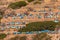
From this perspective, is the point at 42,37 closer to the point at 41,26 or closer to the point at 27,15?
the point at 41,26

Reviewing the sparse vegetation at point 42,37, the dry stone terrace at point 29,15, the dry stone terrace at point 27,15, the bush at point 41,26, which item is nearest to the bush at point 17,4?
the dry stone terrace at point 27,15

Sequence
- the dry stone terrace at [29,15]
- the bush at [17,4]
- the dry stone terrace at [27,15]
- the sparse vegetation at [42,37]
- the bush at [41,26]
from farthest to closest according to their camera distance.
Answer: the bush at [17,4], the dry stone terrace at [29,15], the dry stone terrace at [27,15], the bush at [41,26], the sparse vegetation at [42,37]

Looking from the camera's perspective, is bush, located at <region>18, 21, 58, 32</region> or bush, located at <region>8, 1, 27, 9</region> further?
bush, located at <region>8, 1, 27, 9</region>

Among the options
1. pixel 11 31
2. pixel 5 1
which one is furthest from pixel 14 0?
pixel 11 31

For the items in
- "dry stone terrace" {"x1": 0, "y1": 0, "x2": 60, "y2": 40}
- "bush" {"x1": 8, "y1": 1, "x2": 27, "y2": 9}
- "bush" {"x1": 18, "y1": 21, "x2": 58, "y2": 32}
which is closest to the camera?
"bush" {"x1": 18, "y1": 21, "x2": 58, "y2": 32}

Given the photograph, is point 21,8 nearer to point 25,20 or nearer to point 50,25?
point 25,20

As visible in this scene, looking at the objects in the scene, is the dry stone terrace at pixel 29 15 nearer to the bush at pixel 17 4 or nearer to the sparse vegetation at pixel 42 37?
the bush at pixel 17 4

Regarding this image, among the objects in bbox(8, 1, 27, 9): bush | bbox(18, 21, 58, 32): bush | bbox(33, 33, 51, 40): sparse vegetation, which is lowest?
bbox(33, 33, 51, 40): sparse vegetation

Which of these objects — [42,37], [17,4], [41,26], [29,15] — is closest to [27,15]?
[29,15]

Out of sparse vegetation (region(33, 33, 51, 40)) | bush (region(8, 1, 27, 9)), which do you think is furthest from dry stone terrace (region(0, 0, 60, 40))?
sparse vegetation (region(33, 33, 51, 40))

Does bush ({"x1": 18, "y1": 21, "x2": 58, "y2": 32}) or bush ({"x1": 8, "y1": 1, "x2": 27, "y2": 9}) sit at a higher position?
bush ({"x1": 8, "y1": 1, "x2": 27, "y2": 9})

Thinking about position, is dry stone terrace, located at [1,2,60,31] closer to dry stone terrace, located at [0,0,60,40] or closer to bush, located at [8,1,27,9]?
dry stone terrace, located at [0,0,60,40]
